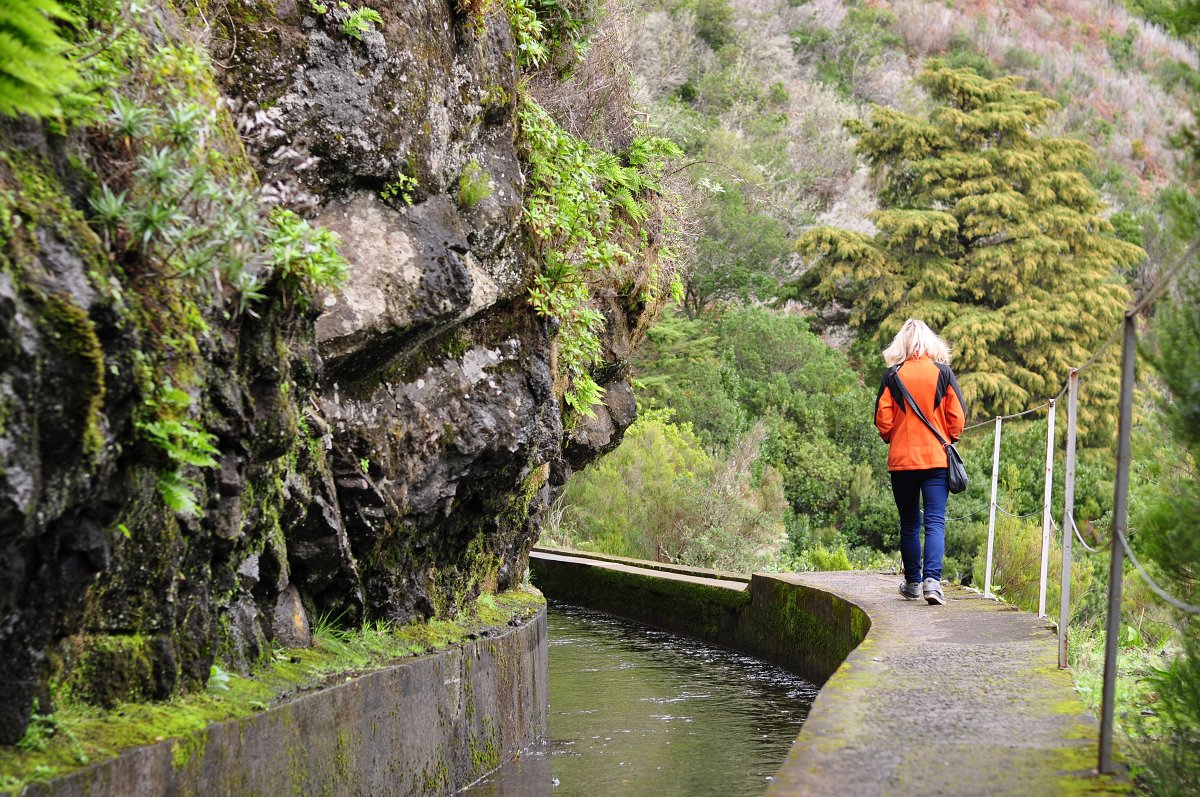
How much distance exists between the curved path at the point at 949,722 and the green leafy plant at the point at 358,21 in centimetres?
457

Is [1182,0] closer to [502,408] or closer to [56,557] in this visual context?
[56,557]

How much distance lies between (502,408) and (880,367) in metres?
27.0

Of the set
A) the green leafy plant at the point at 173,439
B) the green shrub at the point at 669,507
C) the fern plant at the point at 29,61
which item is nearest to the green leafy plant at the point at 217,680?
the green leafy plant at the point at 173,439

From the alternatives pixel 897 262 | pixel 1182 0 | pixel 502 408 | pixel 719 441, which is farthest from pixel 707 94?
pixel 1182 0

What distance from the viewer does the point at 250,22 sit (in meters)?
6.94

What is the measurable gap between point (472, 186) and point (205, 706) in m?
4.43

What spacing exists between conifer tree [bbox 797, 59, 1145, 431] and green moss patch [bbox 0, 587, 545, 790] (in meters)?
26.1

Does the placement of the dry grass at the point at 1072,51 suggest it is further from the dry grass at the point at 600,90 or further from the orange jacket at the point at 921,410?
the orange jacket at the point at 921,410

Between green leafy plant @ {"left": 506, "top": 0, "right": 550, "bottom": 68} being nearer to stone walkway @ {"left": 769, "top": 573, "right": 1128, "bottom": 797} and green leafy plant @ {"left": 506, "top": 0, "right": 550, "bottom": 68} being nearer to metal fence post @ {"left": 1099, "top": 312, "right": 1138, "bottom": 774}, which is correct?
stone walkway @ {"left": 769, "top": 573, "right": 1128, "bottom": 797}

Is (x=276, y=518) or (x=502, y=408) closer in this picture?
(x=276, y=518)

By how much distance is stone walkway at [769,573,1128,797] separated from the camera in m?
4.23

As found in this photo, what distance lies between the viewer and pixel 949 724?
5.15 m

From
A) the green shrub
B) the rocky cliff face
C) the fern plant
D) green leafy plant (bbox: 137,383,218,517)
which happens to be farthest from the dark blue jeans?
the green shrub

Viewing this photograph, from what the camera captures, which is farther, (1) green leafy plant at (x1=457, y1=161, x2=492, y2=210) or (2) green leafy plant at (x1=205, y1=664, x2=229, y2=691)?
(1) green leafy plant at (x1=457, y1=161, x2=492, y2=210)
